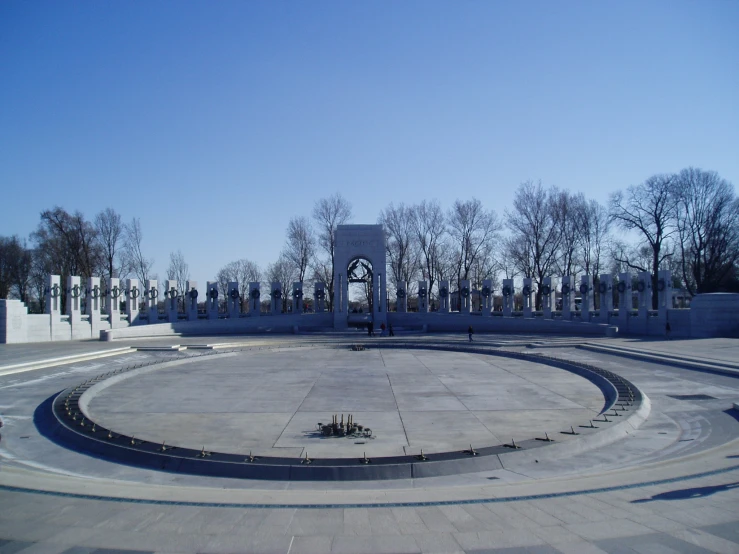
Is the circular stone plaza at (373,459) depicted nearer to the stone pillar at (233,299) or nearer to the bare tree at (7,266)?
the stone pillar at (233,299)

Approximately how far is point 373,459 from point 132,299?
4135 centimetres

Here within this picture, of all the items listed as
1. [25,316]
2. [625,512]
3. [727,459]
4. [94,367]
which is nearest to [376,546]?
[625,512]

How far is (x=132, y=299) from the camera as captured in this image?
152ft

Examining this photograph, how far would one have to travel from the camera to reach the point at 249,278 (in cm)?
8969

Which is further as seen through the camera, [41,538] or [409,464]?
[409,464]

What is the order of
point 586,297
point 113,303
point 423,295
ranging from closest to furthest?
point 586,297, point 113,303, point 423,295

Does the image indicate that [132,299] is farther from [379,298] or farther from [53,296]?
[379,298]

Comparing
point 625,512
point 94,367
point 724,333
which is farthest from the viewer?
point 724,333

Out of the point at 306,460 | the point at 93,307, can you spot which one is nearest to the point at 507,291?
the point at 93,307

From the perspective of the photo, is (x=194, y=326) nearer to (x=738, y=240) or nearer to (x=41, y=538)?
(x=41, y=538)

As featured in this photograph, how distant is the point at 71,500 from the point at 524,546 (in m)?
5.91

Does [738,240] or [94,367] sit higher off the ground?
[738,240]

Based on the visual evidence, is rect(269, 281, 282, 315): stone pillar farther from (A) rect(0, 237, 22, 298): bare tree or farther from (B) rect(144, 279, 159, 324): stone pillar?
(A) rect(0, 237, 22, 298): bare tree

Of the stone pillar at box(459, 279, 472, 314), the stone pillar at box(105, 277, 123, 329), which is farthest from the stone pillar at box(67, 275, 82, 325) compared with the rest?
the stone pillar at box(459, 279, 472, 314)
